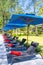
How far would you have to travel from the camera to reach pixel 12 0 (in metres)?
35.5

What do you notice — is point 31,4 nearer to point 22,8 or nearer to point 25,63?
point 22,8

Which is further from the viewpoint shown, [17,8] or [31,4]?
[31,4]

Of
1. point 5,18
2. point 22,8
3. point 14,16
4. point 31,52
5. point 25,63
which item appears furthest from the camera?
point 22,8

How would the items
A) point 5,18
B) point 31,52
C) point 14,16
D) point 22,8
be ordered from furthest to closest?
point 22,8, point 5,18, point 31,52, point 14,16

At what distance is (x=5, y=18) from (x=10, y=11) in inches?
74.4

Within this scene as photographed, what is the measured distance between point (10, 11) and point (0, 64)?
2908 centimetres

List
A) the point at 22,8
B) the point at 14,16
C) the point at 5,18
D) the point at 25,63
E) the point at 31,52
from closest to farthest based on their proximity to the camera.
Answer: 1. the point at 25,63
2. the point at 14,16
3. the point at 31,52
4. the point at 5,18
5. the point at 22,8

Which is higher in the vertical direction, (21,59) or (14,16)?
(14,16)

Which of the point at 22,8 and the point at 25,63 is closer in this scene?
the point at 25,63

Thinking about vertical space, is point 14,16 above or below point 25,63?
above

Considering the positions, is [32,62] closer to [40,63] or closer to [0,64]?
[40,63]

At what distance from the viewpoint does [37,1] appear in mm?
40125

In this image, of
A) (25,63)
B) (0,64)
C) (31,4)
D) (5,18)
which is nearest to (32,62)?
(25,63)

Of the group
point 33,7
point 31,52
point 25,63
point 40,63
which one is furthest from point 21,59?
point 33,7
